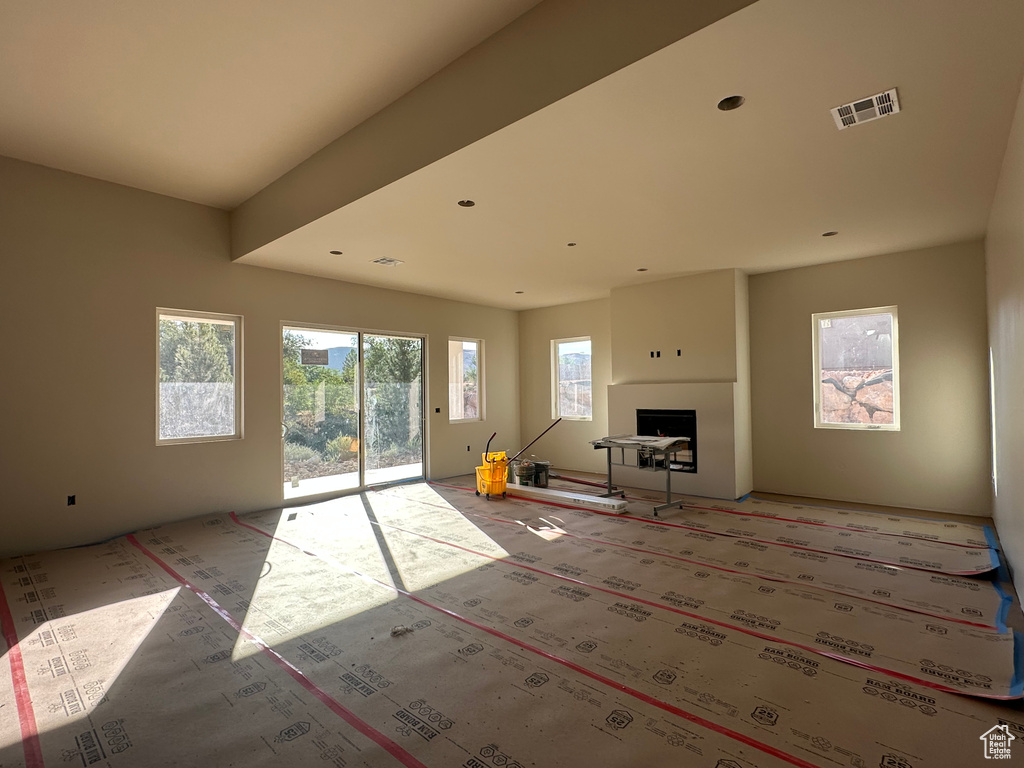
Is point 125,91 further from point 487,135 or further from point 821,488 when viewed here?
point 821,488

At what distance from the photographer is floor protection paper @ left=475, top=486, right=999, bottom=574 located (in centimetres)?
410

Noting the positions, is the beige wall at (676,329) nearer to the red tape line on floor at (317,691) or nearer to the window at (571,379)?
the window at (571,379)

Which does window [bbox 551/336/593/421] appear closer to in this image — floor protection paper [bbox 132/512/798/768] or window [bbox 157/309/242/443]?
window [bbox 157/309/242/443]

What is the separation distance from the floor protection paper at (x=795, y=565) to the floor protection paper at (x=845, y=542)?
6.4 inches

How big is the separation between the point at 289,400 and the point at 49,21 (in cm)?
431

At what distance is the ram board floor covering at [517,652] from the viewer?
2092mm

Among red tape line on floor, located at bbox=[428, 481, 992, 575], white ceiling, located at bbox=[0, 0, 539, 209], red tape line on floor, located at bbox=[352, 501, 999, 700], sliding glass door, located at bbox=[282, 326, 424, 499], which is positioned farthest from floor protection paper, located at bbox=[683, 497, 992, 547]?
white ceiling, located at bbox=[0, 0, 539, 209]

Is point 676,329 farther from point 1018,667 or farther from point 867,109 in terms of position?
point 1018,667

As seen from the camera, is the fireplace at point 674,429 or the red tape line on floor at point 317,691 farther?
the fireplace at point 674,429

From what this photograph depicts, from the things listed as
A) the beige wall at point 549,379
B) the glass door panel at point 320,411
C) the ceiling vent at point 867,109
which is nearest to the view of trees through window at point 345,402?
the glass door panel at point 320,411

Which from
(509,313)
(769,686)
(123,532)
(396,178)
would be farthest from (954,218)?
(123,532)

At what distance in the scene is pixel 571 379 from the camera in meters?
9.18

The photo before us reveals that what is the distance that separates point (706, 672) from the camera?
2.58m

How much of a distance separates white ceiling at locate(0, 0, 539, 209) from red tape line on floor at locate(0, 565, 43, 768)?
3594 millimetres
